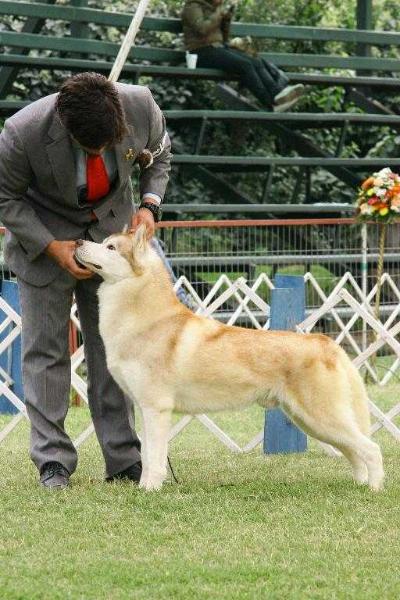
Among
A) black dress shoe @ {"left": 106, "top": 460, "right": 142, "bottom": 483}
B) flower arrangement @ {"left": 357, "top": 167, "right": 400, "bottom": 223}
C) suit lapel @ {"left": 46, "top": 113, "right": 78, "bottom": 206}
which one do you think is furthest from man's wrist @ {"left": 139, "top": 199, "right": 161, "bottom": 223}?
flower arrangement @ {"left": 357, "top": 167, "right": 400, "bottom": 223}

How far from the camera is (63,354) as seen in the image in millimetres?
5871

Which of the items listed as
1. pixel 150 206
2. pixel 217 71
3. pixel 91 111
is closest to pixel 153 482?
pixel 150 206

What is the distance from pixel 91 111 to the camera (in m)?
5.15

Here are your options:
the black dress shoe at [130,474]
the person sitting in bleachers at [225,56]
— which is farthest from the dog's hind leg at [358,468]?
the person sitting in bleachers at [225,56]

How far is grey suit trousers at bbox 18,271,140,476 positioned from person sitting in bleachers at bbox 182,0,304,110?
27.8ft

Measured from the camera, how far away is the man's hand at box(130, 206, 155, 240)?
5.62 meters

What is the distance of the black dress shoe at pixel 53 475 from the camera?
5.69 metres

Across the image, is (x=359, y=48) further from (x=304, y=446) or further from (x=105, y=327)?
(x=105, y=327)

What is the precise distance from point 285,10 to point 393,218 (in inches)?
318

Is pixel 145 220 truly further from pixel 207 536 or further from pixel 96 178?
pixel 207 536

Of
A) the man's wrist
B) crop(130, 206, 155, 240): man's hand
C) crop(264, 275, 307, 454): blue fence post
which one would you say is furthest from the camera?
crop(264, 275, 307, 454): blue fence post

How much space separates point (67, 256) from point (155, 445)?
95cm

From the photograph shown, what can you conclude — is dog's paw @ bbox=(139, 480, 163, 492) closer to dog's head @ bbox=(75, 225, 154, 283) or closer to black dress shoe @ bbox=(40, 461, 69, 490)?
black dress shoe @ bbox=(40, 461, 69, 490)

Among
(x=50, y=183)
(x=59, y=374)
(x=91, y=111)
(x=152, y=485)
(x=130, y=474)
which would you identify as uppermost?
(x=91, y=111)
